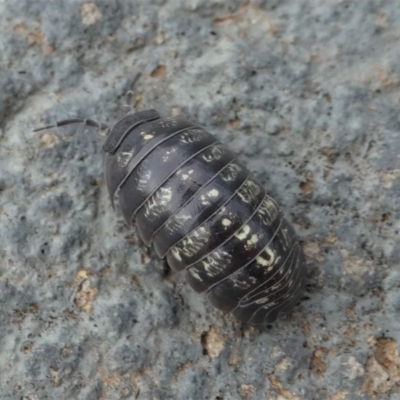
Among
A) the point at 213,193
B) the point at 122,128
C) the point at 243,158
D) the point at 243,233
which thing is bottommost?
Result: the point at 243,158

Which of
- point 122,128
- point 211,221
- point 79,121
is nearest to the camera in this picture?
point 211,221

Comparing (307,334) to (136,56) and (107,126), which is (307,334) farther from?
(136,56)

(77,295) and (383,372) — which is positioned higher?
(77,295)

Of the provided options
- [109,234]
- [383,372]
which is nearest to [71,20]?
[109,234]

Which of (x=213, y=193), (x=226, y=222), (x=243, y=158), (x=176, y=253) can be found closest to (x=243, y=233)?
(x=226, y=222)

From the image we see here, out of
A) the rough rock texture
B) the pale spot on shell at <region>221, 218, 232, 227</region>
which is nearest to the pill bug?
the pale spot on shell at <region>221, 218, 232, 227</region>

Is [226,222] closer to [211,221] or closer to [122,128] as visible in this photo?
[211,221]

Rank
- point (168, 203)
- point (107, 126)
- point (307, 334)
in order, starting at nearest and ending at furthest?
point (168, 203) < point (307, 334) < point (107, 126)

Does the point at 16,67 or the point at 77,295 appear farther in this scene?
the point at 16,67

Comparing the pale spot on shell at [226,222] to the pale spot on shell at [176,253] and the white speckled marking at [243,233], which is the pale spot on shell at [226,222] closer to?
the white speckled marking at [243,233]
